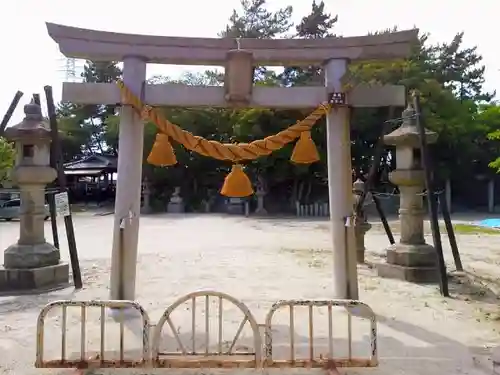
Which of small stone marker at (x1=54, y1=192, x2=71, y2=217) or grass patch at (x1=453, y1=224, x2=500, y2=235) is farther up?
small stone marker at (x1=54, y1=192, x2=71, y2=217)

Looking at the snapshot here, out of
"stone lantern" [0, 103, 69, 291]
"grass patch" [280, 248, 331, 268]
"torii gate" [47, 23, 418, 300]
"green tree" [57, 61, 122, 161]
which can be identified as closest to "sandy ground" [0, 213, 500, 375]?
"grass patch" [280, 248, 331, 268]

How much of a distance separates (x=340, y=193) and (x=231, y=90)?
6.63 feet

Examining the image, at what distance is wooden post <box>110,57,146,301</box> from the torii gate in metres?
0.01

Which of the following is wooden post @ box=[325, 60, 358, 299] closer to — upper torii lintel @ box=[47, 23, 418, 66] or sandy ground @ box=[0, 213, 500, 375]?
upper torii lintel @ box=[47, 23, 418, 66]

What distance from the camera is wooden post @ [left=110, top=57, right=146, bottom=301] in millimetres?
6121

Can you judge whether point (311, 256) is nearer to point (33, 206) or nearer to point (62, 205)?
point (62, 205)

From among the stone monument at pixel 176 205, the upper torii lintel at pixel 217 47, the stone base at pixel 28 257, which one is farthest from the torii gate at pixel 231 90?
the stone monument at pixel 176 205

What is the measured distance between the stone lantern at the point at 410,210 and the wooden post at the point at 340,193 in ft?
8.47

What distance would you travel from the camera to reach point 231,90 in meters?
6.26

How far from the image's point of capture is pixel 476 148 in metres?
29.2

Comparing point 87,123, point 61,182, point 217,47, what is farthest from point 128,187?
point 87,123

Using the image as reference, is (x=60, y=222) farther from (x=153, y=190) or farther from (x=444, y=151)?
(x=444, y=151)

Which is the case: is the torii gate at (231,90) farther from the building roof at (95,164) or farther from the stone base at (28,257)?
the building roof at (95,164)

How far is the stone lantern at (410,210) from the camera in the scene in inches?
336
